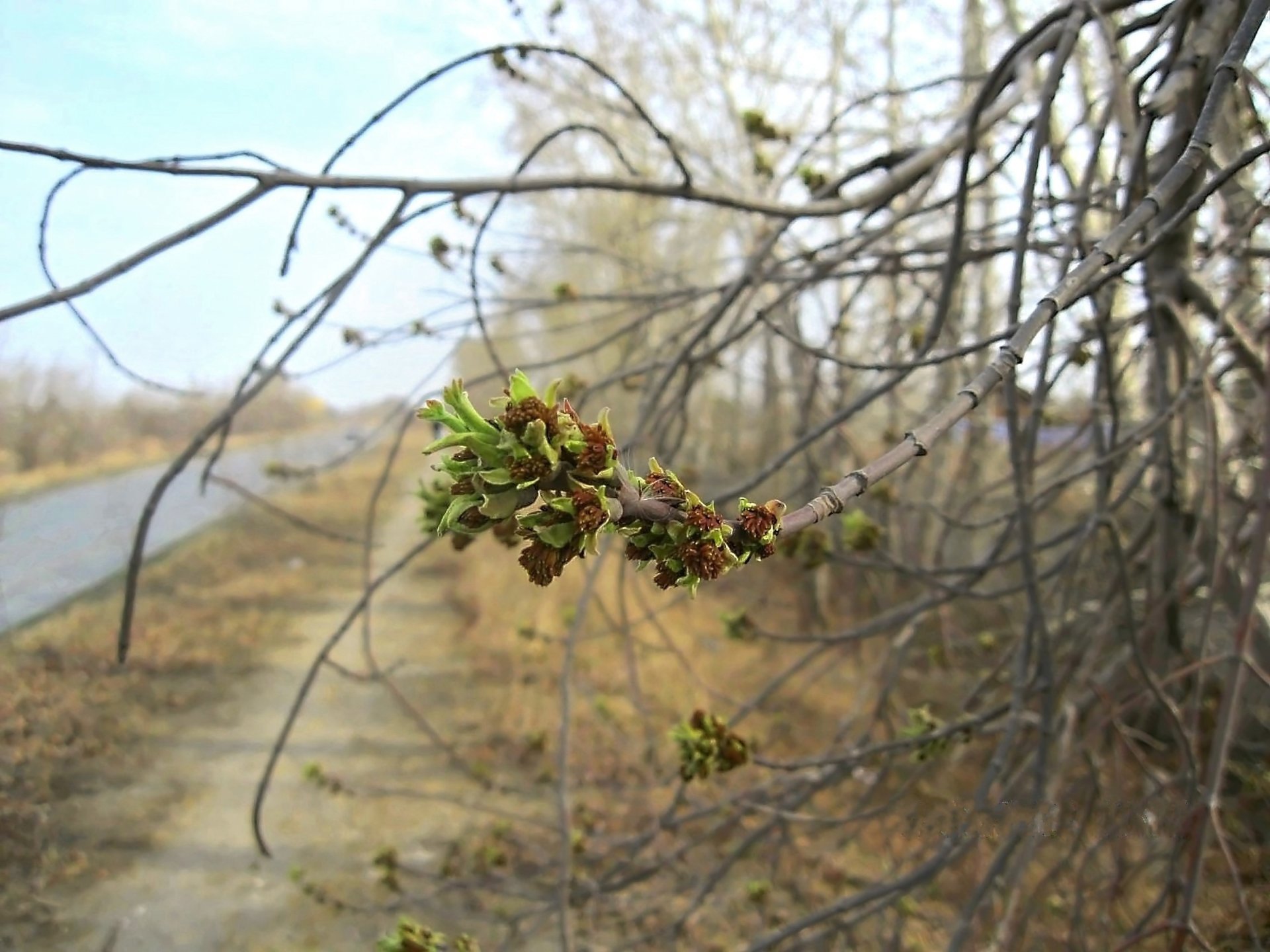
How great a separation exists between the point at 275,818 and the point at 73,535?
106 centimetres

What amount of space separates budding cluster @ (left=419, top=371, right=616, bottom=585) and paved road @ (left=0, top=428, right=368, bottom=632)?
1.33 meters

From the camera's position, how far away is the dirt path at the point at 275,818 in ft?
5.36

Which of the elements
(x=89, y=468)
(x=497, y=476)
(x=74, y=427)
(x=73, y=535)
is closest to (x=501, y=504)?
(x=497, y=476)

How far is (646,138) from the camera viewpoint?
18.9 ft

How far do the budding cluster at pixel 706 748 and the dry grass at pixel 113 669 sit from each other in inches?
46.1

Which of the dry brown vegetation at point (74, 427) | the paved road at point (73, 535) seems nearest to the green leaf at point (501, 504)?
the dry brown vegetation at point (74, 427)

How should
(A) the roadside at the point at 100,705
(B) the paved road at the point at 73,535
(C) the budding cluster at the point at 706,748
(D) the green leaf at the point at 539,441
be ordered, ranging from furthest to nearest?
(B) the paved road at the point at 73,535
(A) the roadside at the point at 100,705
(C) the budding cluster at the point at 706,748
(D) the green leaf at the point at 539,441

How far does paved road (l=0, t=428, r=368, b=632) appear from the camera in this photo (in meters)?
1.84

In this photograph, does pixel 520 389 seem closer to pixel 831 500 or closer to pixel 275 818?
pixel 831 500

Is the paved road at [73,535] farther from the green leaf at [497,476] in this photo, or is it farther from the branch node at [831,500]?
the branch node at [831,500]

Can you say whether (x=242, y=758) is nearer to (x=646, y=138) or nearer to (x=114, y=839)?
(x=114, y=839)

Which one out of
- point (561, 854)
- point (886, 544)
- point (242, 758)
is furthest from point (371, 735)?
point (561, 854)

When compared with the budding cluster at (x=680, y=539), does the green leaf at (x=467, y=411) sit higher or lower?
higher

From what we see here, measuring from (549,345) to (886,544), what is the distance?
6.15 m
